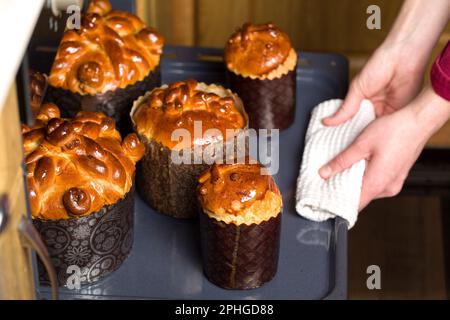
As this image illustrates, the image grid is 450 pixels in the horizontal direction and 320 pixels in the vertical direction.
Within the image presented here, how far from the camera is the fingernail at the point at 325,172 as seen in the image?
1427mm

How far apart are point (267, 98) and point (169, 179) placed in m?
0.29

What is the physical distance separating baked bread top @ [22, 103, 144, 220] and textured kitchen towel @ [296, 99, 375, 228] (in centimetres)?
32

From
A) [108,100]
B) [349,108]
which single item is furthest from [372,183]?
[108,100]

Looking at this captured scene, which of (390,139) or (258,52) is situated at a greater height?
(258,52)

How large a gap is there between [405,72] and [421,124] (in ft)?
0.58

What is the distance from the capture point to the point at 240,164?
1.24 metres

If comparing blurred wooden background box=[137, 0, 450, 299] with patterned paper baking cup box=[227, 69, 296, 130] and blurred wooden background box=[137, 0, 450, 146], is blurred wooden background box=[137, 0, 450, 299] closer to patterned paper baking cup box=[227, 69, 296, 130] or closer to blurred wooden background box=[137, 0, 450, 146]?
blurred wooden background box=[137, 0, 450, 146]

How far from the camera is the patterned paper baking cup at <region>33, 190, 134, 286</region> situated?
1196 millimetres

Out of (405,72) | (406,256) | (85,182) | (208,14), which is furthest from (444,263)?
(85,182)

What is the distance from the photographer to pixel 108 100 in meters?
1.46

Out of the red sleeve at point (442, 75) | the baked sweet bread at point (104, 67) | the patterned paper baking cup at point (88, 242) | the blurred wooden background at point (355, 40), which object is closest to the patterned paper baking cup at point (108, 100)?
the baked sweet bread at point (104, 67)

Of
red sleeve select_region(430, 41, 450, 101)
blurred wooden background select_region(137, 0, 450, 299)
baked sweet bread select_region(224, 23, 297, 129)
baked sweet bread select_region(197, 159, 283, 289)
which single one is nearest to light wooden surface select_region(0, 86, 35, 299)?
baked sweet bread select_region(197, 159, 283, 289)

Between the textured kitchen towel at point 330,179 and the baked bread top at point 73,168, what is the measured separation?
1.06 feet

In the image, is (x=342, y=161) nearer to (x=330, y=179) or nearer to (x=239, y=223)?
(x=330, y=179)
